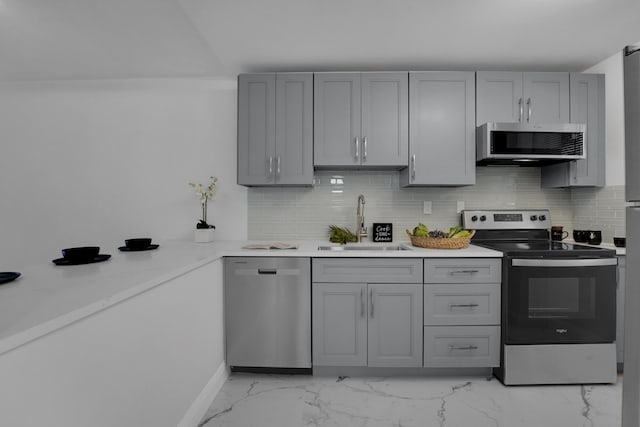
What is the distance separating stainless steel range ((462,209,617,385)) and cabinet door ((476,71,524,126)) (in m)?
1.07

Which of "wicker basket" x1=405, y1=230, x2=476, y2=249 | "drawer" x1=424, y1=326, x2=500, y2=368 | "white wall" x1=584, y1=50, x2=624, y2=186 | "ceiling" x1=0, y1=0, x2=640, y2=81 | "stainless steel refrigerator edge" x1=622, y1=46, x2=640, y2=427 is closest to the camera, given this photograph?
"stainless steel refrigerator edge" x1=622, y1=46, x2=640, y2=427

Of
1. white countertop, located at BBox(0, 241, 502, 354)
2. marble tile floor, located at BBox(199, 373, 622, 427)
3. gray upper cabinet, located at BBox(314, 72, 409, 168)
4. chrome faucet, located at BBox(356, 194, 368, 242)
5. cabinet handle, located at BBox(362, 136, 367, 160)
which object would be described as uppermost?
gray upper cabinet, located at BBox(314, 72, 409, 168)

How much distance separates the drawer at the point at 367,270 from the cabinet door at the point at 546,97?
1530 mm

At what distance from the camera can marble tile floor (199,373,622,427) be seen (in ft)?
6.11

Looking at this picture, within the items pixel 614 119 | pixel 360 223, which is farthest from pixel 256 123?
pixel 614 119

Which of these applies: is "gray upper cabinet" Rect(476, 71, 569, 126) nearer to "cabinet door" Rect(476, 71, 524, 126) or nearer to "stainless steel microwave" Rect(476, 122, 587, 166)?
"cabinet door" Rect(476, 71, 524, 126)

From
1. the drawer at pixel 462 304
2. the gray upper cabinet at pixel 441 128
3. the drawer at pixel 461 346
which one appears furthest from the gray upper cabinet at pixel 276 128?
the drawer at pixel 461 346

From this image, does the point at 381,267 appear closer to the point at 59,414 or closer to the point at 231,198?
the point at 231,198

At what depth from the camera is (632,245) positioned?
76cm

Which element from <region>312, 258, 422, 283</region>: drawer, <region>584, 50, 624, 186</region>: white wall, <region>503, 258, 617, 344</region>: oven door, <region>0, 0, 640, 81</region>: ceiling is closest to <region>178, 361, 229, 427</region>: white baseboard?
<region>312, 258, 422, 283</region>: drawer

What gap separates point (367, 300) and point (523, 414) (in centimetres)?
110

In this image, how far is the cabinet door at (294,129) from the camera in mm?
2598

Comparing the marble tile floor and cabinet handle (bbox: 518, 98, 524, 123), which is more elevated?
cabinet handle (bbox: 518, 98, 524, 123)

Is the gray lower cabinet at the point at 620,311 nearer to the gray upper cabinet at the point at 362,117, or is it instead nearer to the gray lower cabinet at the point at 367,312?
the gray lower cabinet at the point at 367,312
